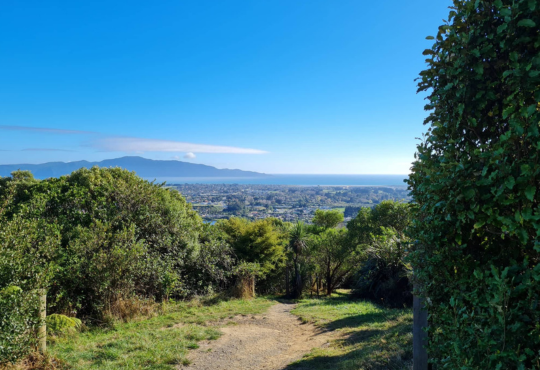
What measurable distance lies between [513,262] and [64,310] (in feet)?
29.2

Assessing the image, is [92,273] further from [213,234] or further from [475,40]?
[475,40]

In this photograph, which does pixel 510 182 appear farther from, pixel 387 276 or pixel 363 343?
pixel 387 276

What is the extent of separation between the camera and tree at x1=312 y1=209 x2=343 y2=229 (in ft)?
84.3

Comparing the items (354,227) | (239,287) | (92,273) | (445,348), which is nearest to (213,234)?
(239,287)

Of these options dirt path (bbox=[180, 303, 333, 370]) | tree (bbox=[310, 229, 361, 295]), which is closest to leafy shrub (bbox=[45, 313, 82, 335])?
dirt path (bbox=[180, 303, 333, 370])

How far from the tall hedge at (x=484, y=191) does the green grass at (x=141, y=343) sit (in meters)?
4.98

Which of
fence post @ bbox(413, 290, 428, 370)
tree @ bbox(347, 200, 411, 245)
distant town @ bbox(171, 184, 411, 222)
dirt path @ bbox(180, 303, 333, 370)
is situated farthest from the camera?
distant town @ bbox(171, 184, 411, 222)

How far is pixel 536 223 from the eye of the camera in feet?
4.86

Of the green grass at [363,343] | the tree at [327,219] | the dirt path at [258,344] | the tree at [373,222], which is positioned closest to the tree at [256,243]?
the tree at [373,222]

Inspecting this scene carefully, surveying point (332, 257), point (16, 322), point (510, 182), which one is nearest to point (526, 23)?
point (510, 182)

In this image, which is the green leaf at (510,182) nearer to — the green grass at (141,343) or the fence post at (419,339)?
the fence post at (419,339)

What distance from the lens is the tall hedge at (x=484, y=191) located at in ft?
5.29

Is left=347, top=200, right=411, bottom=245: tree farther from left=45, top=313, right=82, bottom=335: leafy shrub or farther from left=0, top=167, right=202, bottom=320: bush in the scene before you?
left=45, top=313, right=82, bottom=335: leafy shrub

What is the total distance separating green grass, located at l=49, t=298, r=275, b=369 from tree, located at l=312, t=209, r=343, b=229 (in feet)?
58.3
